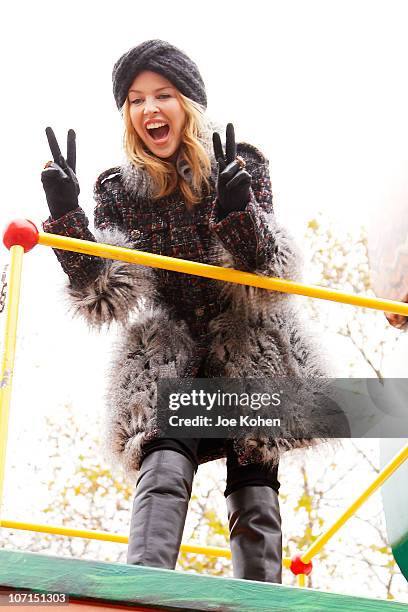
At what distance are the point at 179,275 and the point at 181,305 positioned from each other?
2.5 inches

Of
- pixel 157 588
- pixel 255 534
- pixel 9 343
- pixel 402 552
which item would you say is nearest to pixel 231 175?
pixel 9 343

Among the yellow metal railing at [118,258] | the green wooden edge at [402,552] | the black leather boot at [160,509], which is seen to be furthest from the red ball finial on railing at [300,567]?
the black leather boot at [160,509]

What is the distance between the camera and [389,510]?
2.15 m

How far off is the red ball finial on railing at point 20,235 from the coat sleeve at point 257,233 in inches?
13.9

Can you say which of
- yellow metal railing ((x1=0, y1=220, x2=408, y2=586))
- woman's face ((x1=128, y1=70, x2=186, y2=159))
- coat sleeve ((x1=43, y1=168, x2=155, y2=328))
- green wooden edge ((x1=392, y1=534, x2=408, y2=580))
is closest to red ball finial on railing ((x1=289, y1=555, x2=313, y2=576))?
green wooden edge ((x1=392, y1=534, x2=408, y2=580))

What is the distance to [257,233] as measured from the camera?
1.67m

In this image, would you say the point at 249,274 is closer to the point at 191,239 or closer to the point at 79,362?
the point at 191,239

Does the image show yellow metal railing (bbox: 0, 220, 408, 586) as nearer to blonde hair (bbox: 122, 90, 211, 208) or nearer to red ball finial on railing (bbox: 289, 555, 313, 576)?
blonde hair (bbox: 122, 90, 211, 208)

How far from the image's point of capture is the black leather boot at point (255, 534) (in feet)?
5.22

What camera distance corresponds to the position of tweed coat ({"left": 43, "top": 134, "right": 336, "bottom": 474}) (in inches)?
67.8

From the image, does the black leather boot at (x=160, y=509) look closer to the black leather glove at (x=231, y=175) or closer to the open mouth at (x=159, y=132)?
the black leather glove at (x=231, y=175)

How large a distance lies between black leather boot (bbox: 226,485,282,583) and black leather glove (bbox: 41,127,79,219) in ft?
2.05

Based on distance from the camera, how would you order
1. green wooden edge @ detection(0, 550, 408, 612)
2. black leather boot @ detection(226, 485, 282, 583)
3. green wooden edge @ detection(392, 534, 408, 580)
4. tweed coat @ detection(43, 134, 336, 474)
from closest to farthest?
green wooden edge @ detection(0, 550, 408, 612), black leather boot @ detection(226, 485, 282, 583), tweed coat @ detection(43, 134, 336, 474), green wooden edge @ detection(392, 534, 408, 580)

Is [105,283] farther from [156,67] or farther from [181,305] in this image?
[156,67]
